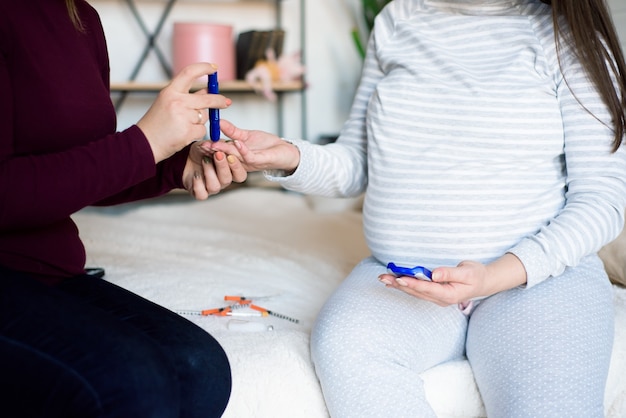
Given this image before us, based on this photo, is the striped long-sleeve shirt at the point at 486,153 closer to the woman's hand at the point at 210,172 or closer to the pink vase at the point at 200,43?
the woman's hand at the point at 210,172

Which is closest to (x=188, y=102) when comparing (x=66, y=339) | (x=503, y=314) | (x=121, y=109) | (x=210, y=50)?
(x=66, y=339)

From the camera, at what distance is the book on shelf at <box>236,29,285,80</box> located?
2328 millimetres

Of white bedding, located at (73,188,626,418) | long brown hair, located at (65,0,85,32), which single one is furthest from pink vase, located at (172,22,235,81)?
long brown hair, located at (65,0,85,32)

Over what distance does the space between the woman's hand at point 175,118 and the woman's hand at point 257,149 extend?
0.13 m

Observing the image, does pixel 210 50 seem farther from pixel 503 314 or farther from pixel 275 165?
pixel 503 314

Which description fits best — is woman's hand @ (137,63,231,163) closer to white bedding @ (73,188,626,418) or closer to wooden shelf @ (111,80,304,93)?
white bedding @ (73,188,626,418)

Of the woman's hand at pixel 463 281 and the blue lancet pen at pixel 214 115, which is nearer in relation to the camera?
the woman's hand at pixel 463 281

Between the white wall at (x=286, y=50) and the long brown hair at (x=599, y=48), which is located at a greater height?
the long brown hair at (x=599, y=48)

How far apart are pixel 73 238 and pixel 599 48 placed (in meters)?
0.76

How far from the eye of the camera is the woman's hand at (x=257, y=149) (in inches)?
41.4

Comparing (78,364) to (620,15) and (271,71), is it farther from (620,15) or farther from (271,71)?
(271,71)

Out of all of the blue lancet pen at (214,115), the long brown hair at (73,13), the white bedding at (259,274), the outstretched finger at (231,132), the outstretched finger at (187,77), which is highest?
the long brown hair at (73,13)

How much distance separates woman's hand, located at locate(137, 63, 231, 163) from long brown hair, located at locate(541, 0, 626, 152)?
52 cm

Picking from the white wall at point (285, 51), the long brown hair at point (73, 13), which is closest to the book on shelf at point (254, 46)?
the white wall at point (285, 51)
